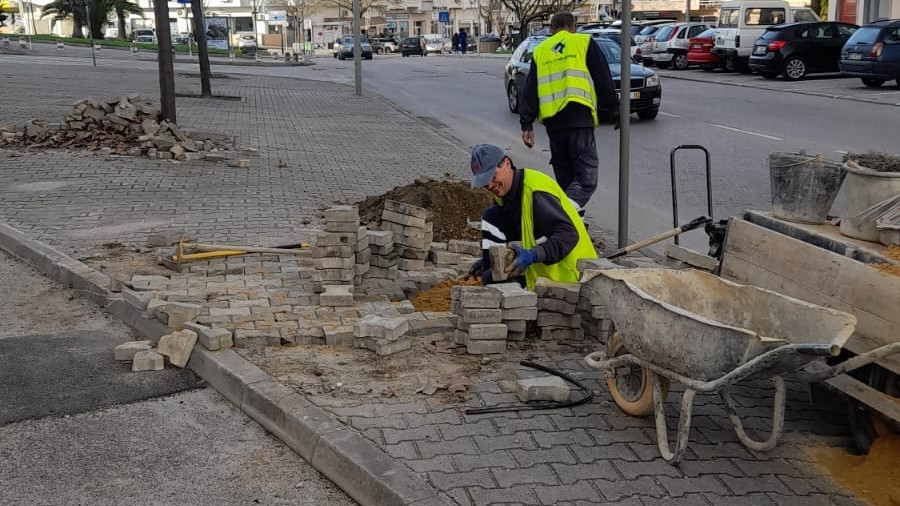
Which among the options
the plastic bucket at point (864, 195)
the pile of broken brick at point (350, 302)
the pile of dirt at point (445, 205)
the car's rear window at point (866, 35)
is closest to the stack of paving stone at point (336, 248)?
the pile of broken brick at point (350, 302)

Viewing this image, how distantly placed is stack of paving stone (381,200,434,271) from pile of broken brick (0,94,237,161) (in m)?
7.18

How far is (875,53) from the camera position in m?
23.5

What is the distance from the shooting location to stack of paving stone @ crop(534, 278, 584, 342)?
5.66 m

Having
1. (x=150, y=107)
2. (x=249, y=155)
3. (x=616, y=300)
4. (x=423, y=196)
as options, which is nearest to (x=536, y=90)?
(x=423, y=196)

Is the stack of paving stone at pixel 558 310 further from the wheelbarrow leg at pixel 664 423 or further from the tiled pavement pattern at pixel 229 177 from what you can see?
the tiled pavement pattern at pixel 229 177

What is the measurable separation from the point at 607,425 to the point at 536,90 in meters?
4.53

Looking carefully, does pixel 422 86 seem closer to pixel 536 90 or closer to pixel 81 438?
pixel 536 90

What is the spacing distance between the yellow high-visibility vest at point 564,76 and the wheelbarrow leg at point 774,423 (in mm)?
4418

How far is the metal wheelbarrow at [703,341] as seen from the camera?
386cm

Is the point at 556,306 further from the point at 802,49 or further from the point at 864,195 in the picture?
the point at 802,49

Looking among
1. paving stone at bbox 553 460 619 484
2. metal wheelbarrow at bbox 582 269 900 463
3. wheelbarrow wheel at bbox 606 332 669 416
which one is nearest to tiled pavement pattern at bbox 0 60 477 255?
wheelbarrow wheel at bbox 606 332 669 416

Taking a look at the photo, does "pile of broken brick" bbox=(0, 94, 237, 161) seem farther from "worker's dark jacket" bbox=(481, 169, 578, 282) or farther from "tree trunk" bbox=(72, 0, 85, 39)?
"tree trunk" bbox=(72, 0, 85, 39)

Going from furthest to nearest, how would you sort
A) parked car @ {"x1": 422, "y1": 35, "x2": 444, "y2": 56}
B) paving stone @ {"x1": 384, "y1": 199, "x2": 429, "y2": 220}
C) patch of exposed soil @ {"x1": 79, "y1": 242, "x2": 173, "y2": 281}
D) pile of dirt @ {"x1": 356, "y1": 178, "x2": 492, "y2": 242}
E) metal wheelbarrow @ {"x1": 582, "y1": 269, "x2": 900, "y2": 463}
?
parked car @ {"x1": 422, "y1": 35, "x2": 444, "y2": 56}, pile of dirt @ {"x1": 356, "y1": 178, "x2": 492, "y2": 242}, patch of exposed soil @ {"x1": 79, "y1": 242, "x2": 173, "y2": 281}, paving stone @ {"x1": 384, "y1": 199, "x2": 429, "y2": 220}, metal wheelbarrow @ {"x1": 582, "y1": 269, "x2": 900, "y2": 463}

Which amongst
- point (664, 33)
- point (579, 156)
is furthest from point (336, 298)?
point (664, 33)
